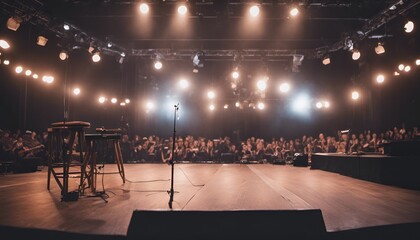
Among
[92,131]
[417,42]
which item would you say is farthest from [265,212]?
[92,131]

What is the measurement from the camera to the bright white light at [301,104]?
13695 millimetres

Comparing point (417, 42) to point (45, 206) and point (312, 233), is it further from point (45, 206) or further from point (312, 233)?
point (45, 206)

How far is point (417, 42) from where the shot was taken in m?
9.28

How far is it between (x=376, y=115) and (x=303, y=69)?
397cm

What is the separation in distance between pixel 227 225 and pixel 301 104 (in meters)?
12.5

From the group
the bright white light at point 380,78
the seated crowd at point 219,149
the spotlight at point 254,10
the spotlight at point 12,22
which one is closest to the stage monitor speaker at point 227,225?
the spotlight at point 254,10

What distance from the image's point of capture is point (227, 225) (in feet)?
7.30

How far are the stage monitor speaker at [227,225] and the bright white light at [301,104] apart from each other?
12.2m

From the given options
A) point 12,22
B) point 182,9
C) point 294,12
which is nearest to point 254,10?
point 294,12

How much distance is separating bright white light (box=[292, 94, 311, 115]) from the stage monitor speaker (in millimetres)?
12174

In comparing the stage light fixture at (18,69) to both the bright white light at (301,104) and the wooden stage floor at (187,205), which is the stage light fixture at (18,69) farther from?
the bright white light at (301,104)

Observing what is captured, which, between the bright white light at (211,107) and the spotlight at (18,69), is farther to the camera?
the bright white light at (211,107)

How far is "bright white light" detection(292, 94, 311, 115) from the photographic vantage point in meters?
13.7

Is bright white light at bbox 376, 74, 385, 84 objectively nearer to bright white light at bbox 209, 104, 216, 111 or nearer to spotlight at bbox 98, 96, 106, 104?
bright white light at bbox 209, 104, 216, 111
